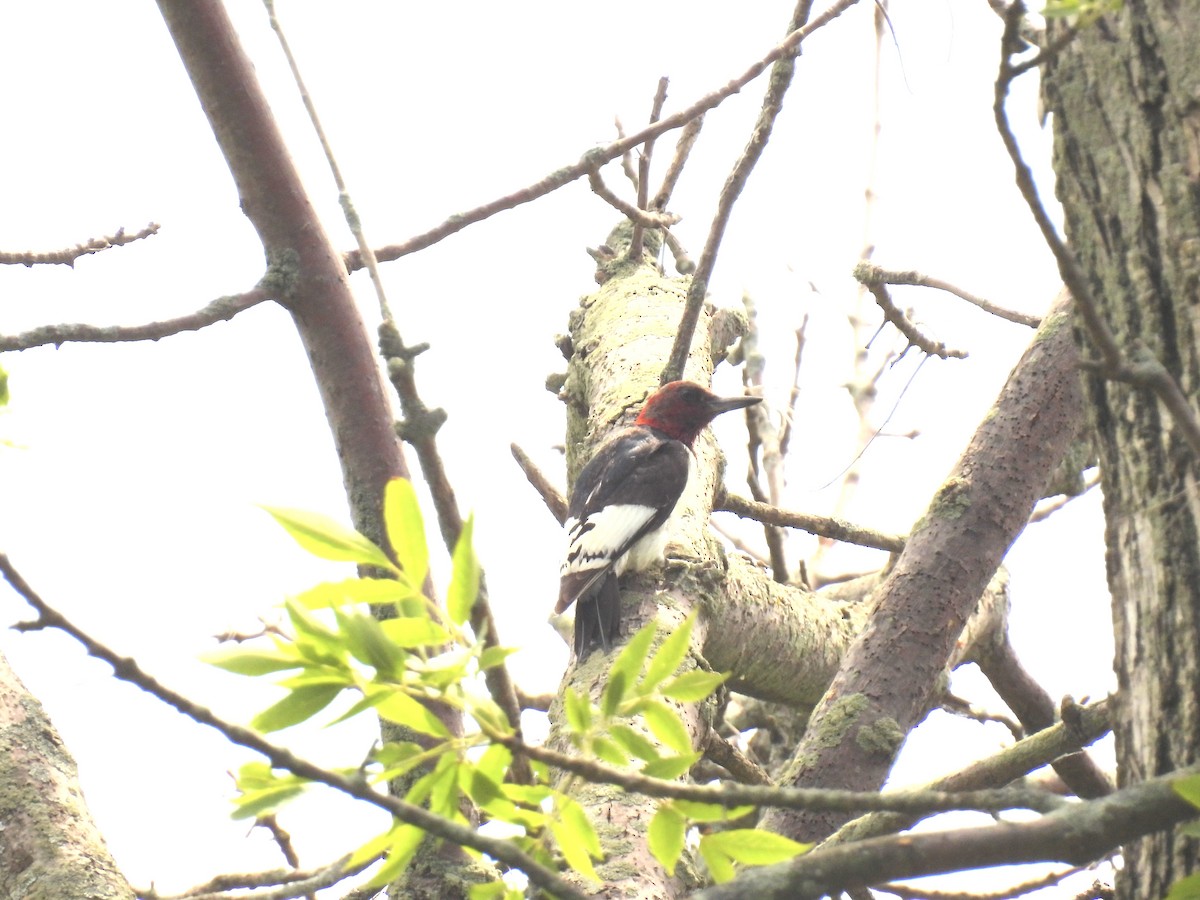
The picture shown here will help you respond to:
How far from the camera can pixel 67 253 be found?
2.74 m

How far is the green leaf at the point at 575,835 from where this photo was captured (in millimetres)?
1168

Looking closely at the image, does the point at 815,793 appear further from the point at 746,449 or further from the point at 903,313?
the point at 746,449

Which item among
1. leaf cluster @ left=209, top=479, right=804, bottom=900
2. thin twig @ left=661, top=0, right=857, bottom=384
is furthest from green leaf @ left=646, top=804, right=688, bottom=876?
thin twig @ left=661, top=0, right=857, bottom=384

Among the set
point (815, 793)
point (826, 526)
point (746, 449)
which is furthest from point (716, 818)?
point (746, 449)

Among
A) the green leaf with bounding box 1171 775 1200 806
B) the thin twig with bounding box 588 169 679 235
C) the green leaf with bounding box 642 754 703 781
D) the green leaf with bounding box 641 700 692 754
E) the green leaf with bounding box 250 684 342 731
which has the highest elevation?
the thin twig with bounding box 588 169 679 235

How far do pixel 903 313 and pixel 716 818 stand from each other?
3.06m

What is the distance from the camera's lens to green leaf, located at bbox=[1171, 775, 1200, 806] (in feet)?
3.33

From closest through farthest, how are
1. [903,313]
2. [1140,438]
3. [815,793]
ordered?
[815,793], [1140,438], [903,313]

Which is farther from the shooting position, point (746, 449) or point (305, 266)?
point (746, 449)

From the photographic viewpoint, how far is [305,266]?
80.7 inches

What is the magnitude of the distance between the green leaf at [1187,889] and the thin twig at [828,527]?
2.87m

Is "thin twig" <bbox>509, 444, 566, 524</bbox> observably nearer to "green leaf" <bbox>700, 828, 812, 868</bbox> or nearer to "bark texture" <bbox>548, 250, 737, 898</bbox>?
"bark texture" <bbox>548, 250, 737, 898</bbox>

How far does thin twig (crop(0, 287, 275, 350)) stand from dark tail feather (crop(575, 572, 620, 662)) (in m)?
1.52

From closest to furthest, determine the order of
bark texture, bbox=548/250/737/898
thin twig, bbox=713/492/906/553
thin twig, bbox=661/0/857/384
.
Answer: bark texture, bbox=548/250/737/898 → thin twig, bbox=661/0/857/384 → thin twig, bbox=713/492/906/553
